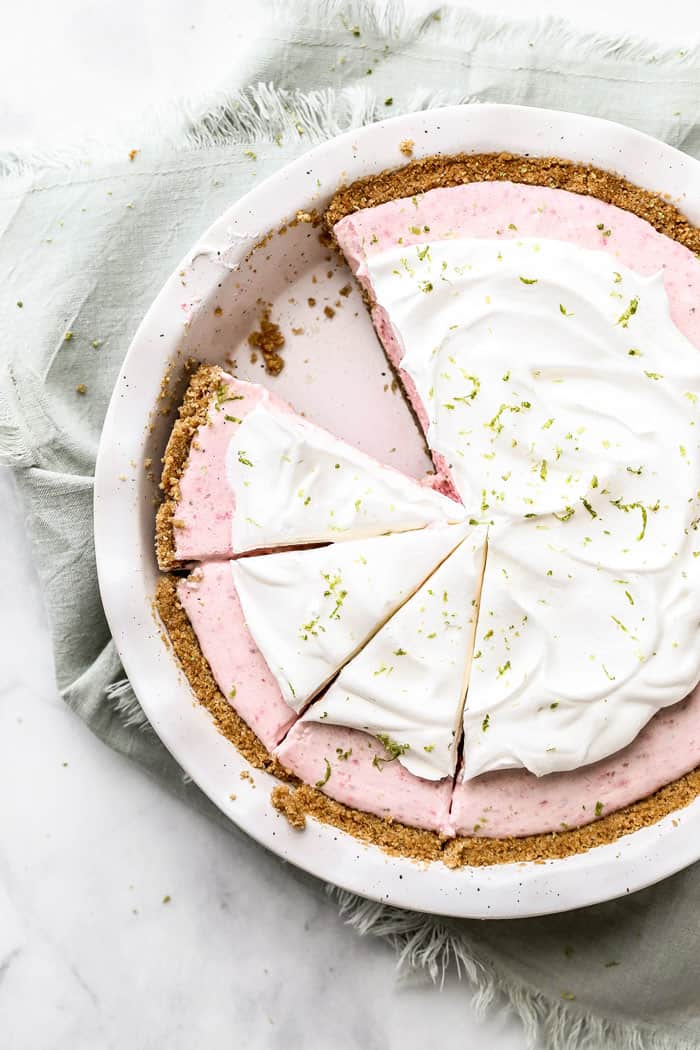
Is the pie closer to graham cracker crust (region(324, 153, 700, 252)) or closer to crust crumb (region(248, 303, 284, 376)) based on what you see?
graham cracker crust (region(324, 153, 700, 252))

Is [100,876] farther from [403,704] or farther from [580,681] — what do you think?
[580,681]

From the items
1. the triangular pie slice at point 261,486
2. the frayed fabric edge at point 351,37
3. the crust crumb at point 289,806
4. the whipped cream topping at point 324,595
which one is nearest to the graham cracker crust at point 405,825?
the crust crumb at point 289,806

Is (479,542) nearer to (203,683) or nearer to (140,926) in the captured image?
(203,683)

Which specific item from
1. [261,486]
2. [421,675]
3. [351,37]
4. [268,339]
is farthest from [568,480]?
[351,37]

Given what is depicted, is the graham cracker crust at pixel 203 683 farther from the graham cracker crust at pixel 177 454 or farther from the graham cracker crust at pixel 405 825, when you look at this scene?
the graham cracker crust at pixel 177 454

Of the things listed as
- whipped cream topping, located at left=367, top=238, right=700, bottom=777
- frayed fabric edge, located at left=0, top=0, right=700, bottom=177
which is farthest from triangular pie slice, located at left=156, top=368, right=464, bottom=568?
frayed fabric edge, located at left=0, top=0, right=700, bottom=177
